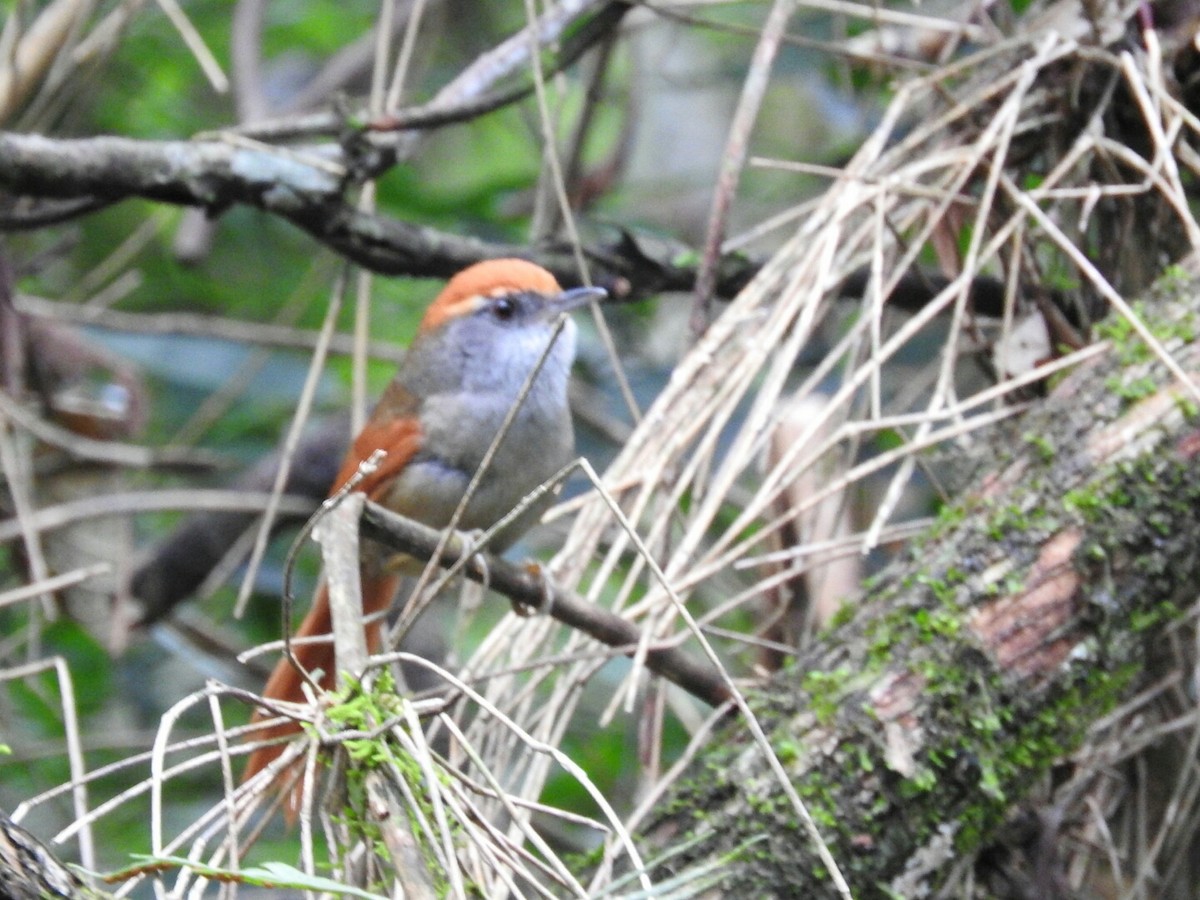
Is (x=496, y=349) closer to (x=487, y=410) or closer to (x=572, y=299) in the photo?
(x=487, y=410)

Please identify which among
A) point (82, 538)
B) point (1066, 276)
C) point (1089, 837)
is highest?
point (1066, 276)

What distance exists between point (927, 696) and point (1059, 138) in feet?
5.11

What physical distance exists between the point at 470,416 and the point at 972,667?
59.7 inches

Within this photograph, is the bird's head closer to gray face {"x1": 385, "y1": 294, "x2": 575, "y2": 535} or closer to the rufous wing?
gray face {"x1": 385, "y1": 294, "x2": 575, "y2": 535}

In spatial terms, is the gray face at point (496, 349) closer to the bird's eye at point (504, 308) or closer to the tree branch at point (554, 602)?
the bird's eye at point (504, 308)

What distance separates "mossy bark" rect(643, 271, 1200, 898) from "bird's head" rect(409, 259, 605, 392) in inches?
49.4

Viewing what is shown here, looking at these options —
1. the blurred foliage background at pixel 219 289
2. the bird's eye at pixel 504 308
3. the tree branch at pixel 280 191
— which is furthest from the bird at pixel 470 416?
the blurred foliage background at pixel 219 289

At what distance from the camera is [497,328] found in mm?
3438

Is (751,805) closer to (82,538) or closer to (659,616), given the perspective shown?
(659,616)

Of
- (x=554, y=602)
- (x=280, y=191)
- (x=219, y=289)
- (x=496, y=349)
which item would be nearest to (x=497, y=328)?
(x=496, y=349)

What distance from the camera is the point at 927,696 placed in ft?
7.25

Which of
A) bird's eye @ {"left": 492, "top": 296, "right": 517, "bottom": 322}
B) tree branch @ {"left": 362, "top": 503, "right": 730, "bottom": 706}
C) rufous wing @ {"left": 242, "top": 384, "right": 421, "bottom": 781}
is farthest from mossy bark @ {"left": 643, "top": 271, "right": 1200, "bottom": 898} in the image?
bird's eye @ {"left": 492, "top": 296, "right": 517, "bottom": 322}

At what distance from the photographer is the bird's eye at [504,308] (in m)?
3.40

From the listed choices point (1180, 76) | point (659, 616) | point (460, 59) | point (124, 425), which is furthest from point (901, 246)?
point (460, 59)
